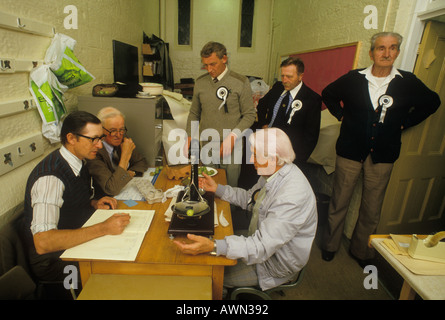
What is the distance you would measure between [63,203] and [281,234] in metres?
1.19

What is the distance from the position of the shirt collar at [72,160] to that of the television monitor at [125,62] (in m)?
2.05

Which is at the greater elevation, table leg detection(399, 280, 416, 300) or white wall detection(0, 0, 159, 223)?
white wall detection(0, 0, 159, 223)

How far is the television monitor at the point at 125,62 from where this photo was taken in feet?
10.8

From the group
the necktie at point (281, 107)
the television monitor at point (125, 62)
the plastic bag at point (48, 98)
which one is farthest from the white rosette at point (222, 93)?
the television monitor at point (125, 62)

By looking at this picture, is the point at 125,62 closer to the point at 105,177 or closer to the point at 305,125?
the point at 105,177

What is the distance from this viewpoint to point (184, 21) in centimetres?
638

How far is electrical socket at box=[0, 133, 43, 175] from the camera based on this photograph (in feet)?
5.04

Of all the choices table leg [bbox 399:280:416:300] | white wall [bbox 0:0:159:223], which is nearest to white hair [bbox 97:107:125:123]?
white wall [bbox 0:0:159:223]

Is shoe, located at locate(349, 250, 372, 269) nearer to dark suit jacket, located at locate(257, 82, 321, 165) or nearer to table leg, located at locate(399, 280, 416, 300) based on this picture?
dark suit jacket, located at locate(257, 82, 321, 165)

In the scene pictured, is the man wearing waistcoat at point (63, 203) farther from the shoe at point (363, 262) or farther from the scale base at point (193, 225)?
the shoe at point (363, 262)

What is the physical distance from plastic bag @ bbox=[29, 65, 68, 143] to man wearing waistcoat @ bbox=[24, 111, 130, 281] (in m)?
0.46

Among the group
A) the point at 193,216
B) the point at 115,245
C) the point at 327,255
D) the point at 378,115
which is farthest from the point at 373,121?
the point at 115,245

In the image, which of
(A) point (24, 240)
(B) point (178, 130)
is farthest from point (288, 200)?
(B) point (178, 130)

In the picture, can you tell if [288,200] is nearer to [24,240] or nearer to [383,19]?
[24,240]
